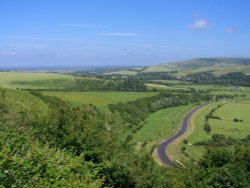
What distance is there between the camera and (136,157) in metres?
26.5

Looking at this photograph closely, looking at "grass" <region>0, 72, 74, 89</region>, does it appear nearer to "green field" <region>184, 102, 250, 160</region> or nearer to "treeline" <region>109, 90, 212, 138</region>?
"treeline" <region>109, 90, 212, 138</region>

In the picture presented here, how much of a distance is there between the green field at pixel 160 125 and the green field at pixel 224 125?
19.2 ft

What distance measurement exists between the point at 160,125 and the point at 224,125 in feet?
51.9

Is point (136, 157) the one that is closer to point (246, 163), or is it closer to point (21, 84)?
point (246, 163)

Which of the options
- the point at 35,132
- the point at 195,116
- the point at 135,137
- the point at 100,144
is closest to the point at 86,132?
the point at 100,144

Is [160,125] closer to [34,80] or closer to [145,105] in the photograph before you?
[145,105]

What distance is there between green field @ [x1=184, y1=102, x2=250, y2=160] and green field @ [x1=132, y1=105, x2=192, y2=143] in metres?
5.86

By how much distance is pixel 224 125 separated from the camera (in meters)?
96.0

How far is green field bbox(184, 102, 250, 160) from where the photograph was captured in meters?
74.3

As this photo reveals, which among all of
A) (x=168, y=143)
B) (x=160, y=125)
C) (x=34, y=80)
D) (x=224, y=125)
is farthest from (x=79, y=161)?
(x=34, y=80)

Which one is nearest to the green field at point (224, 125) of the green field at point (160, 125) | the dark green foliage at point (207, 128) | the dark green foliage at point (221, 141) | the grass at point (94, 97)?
the dark green foliage at point (207, 128)

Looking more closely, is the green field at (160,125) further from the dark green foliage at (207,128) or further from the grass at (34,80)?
the grass at (34,80)

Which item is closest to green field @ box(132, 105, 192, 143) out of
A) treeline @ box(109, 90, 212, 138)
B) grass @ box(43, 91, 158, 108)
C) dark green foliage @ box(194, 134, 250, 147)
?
treeline @ box(109, 90, 212, 138)

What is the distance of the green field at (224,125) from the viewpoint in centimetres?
7431
